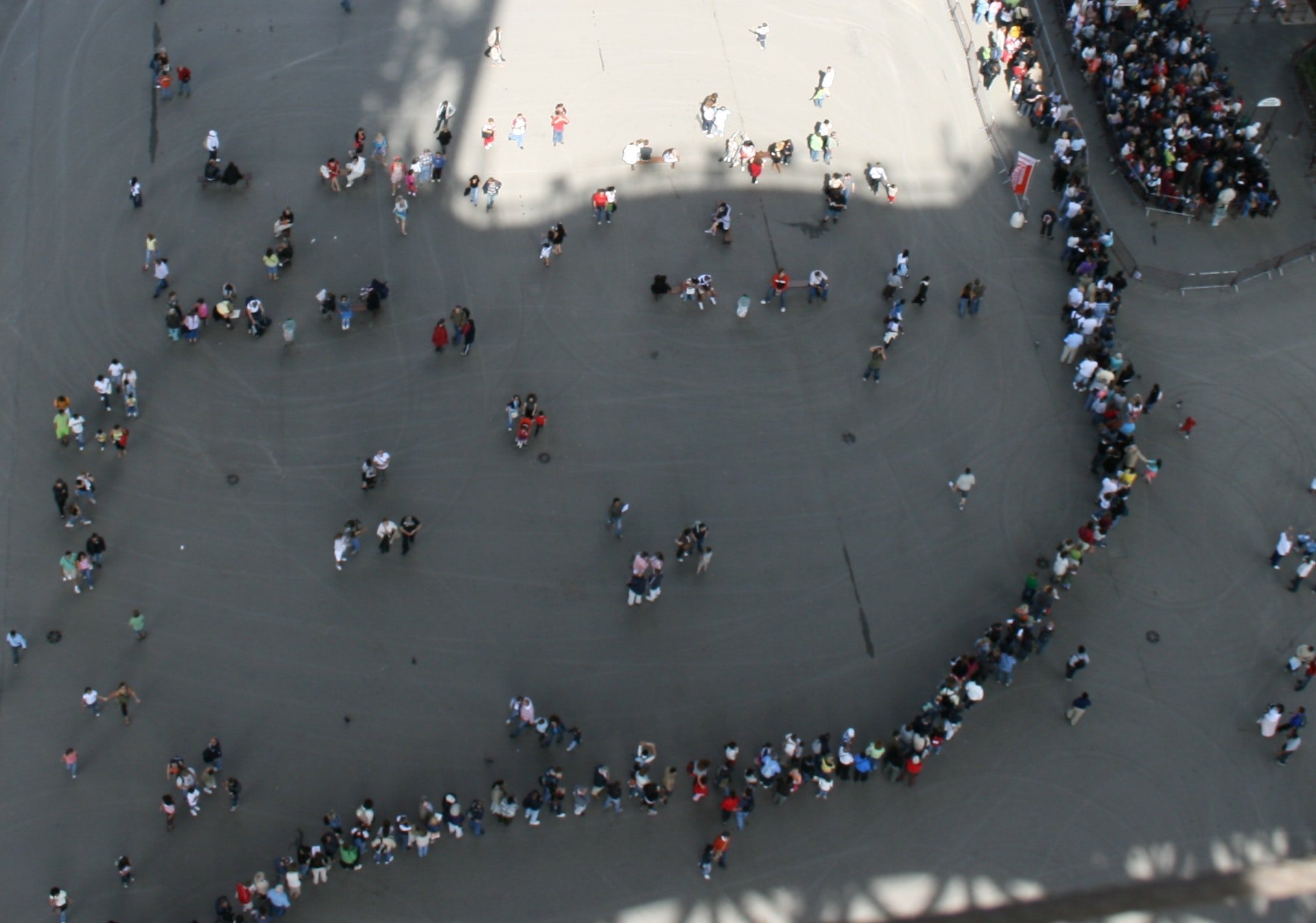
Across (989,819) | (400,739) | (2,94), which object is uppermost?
(2,94)

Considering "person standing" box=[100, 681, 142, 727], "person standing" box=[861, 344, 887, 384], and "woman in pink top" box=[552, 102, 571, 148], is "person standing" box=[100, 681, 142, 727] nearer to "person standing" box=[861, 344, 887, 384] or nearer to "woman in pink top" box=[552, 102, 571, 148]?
"person standing" box=[861, 344, 887, 384]

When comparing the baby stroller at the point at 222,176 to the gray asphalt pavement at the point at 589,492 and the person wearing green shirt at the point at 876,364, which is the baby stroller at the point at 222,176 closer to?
the gray asphalt pavement at the point at 589,492

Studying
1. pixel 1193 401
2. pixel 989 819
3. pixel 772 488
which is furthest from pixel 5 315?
pixel 1193 401

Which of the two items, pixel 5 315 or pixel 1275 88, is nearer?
pixel 5 315

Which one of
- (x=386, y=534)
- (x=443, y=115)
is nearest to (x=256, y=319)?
(x=386, y=534)

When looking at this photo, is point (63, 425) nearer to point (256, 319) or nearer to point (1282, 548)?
point (256, 319)

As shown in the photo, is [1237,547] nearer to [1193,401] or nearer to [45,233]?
[1193,401]
